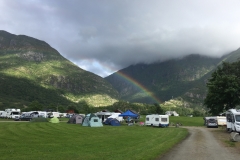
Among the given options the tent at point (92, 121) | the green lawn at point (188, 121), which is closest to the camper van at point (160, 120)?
the tent at point (92, 121)

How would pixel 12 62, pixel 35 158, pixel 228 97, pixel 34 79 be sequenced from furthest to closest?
1. pixel 12 62
2. pixel 34 79
3. pixel 228 97
4. pixel 35 158

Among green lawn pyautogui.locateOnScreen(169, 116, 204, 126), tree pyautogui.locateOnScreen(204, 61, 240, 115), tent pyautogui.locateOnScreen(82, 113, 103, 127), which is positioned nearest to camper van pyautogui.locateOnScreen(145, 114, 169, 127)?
tree pyautogui.locateOnScreen(204, 61, 240, 115)

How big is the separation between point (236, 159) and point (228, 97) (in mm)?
28491

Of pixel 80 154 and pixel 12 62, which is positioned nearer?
pixel 80 154

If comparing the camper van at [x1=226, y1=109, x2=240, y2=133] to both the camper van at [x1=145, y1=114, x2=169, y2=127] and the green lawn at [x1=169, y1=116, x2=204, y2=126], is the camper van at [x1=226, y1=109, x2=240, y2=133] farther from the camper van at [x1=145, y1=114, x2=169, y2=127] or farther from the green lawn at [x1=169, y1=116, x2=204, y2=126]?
the green lawn at [x1=169, y1=116, x2=204, y2=126]

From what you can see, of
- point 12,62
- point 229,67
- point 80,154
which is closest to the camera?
point 80,154

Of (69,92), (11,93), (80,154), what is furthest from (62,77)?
(80,154)

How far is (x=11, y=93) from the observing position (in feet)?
426

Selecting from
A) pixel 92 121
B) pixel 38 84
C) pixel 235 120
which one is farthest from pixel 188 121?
pixel 38 84

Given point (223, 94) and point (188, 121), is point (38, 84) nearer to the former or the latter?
point (188, 121)

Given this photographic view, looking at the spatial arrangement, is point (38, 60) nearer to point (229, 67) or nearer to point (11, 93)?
point (11, 93)

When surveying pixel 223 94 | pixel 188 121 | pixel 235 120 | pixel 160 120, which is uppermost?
pixel 223 94

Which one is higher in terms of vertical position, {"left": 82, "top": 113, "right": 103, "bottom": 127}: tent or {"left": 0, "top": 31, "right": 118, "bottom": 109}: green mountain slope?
{"left": 0, "top": 31, "right": 118, "bottom": 109}: green mountain slope

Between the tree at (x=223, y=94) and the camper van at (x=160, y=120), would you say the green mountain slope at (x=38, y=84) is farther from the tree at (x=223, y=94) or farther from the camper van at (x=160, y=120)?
the tree at (x=223, y=94)
